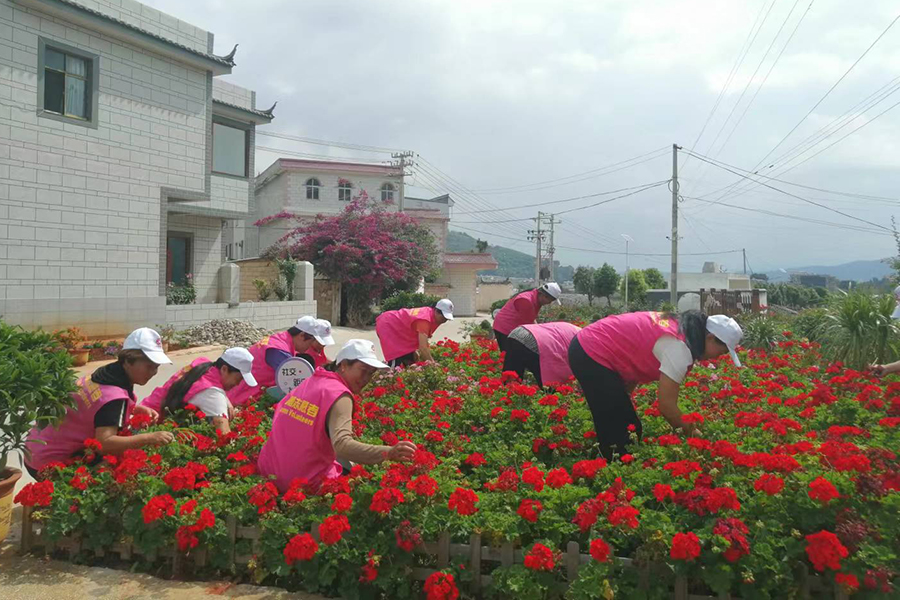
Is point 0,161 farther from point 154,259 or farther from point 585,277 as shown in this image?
point 585,277

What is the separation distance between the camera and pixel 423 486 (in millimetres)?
3148

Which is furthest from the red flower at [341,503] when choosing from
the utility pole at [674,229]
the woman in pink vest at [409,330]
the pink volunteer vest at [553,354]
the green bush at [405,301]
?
the utility pole at [674,229]

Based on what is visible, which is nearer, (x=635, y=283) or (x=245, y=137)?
(x=245, y=137)

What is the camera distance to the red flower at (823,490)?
9.15ft

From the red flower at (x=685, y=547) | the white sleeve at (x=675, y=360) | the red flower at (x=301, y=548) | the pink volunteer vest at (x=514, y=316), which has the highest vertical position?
the pink volunteer vest at (x=514, y=316)

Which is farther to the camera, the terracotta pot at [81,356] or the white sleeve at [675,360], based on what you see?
the terracotta pot at [81,356]

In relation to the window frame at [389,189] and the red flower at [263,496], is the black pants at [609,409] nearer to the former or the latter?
the red flower at [263,496]

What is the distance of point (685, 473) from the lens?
10.9 feet

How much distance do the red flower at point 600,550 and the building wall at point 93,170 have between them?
13.2 m

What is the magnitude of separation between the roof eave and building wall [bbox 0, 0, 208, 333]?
0.18 metres

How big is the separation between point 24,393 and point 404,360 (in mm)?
4854

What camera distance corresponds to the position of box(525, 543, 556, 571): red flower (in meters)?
2.80

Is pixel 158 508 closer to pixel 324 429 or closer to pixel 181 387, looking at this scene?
pixel 324 429

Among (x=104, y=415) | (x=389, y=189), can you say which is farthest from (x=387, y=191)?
(x=104, y=415)
